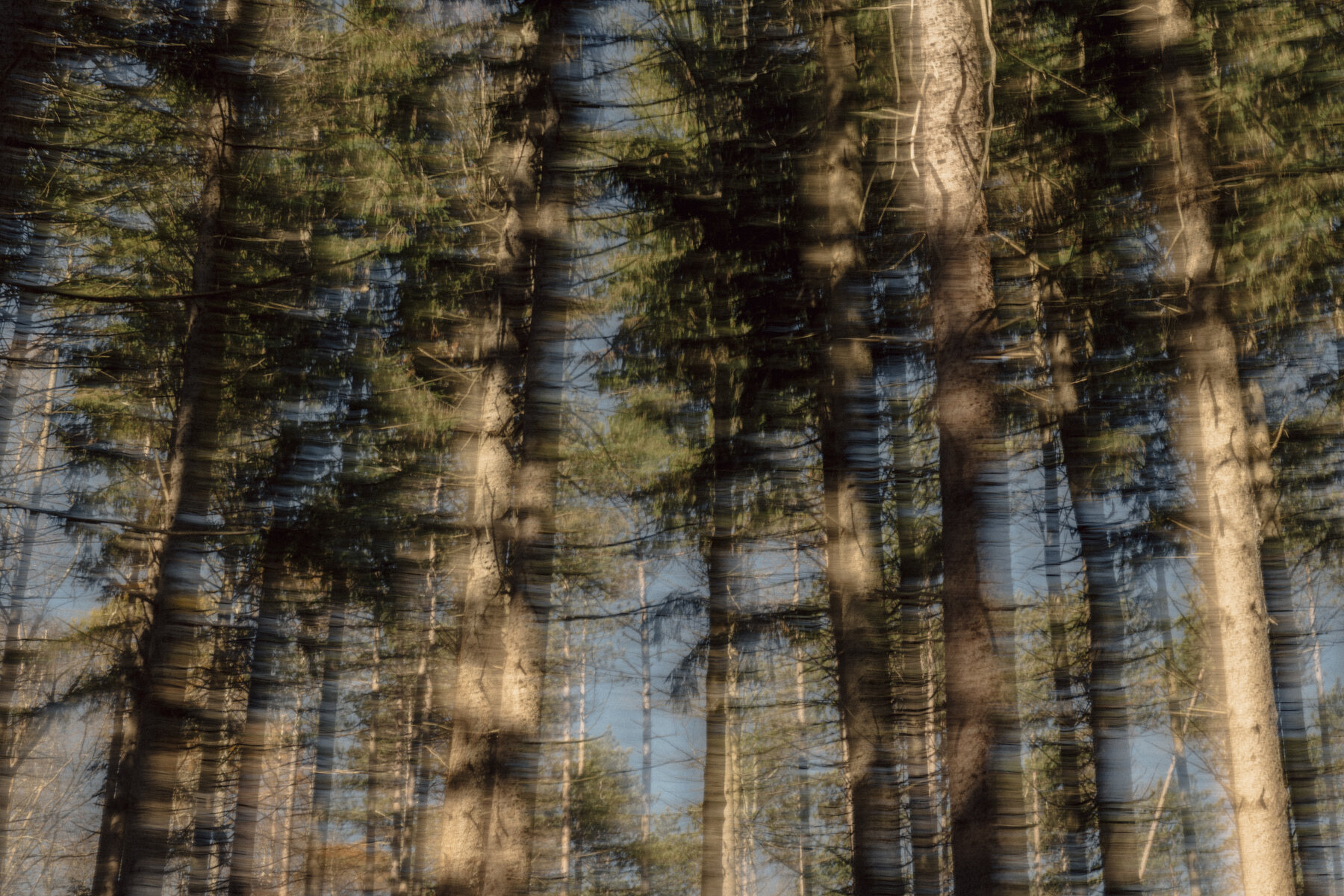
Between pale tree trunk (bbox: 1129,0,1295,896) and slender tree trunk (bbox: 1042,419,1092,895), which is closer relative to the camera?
pale tree trunk (bbox: 1129,0,1295,896)

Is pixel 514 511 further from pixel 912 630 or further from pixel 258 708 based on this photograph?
pixel 912 630

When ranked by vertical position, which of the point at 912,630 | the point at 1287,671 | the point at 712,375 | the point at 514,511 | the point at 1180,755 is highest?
the point at 712,375

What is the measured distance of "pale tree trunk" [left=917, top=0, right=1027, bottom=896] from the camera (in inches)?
149

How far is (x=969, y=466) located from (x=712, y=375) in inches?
237

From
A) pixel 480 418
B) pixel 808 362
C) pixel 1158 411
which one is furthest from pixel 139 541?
pixel 1158 411

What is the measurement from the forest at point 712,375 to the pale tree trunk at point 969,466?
26 mm

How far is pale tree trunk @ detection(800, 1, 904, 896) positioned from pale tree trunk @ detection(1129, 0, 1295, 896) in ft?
7.48

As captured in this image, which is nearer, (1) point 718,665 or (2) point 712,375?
(1) point 718,665

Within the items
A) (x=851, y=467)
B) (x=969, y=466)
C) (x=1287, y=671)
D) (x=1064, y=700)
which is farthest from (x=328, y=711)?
(x=1287, y=671)

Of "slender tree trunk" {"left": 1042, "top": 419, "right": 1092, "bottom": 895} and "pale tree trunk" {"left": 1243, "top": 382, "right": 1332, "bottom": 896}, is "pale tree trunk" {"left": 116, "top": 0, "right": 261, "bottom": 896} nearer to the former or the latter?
"slender tree trunk" {"left": 1042, "top": 419, "right": 1092, "bottom": 895}

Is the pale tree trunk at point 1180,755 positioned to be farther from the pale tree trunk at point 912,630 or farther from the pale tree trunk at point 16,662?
the pale tree trunk at point 16,662

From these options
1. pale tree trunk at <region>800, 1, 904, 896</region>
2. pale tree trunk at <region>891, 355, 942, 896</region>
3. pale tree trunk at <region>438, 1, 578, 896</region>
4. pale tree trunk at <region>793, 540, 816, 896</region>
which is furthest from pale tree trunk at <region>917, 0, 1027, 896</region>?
pale tree trunk at <region>793, 540, 816, 896</region>

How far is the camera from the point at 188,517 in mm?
5352

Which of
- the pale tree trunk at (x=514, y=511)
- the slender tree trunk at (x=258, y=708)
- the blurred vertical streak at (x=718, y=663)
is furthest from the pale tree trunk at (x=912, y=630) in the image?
the slender tree trunk at (x=258, y=708)
